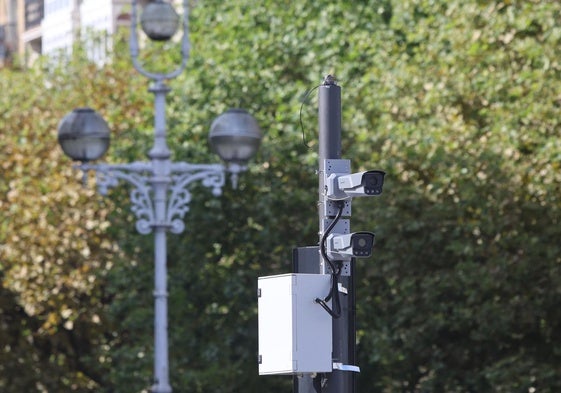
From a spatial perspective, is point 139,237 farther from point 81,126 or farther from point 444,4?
point 81,126

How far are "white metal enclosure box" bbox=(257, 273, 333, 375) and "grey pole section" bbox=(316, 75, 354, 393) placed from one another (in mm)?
184

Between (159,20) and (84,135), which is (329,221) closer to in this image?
(84,135)

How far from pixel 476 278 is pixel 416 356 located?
248 cm

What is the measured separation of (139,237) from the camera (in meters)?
28.8

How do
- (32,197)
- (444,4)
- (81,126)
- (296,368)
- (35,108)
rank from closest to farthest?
(296,368) < (81,126) < (444,4) < (32,197) < (35,108)

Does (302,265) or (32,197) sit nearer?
(302,265)

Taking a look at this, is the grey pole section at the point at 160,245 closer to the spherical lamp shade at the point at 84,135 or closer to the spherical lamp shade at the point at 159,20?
the spherical lamp shade at the point at 159,20

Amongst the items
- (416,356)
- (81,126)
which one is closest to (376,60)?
(416,356)

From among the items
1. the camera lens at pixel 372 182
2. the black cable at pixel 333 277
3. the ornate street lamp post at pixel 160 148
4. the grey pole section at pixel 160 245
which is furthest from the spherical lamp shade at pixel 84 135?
the camera lens at pixel 372 182

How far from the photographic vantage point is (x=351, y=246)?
10.7 meters

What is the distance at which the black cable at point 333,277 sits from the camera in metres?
10.7

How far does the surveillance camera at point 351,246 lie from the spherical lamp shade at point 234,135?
10.7 metres

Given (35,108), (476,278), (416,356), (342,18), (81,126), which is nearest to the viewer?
(81,126)

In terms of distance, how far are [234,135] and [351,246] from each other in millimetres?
10930
